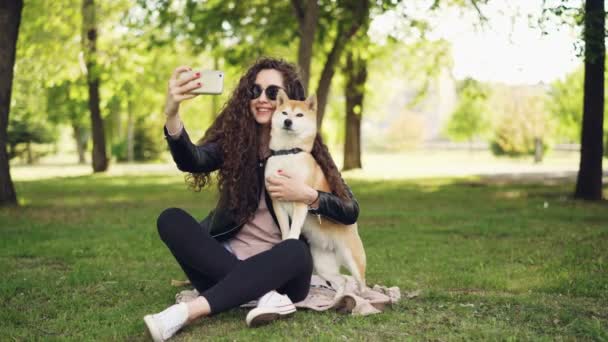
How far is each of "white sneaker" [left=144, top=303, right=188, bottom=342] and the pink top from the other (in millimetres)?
830

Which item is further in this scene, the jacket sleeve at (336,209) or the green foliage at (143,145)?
the green foliage at (143,145)

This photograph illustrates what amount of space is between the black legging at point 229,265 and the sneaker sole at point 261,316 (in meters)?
0.12

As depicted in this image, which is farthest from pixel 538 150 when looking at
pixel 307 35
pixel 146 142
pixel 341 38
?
pixel 307 35

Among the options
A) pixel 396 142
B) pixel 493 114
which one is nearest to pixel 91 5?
pixel 493 114

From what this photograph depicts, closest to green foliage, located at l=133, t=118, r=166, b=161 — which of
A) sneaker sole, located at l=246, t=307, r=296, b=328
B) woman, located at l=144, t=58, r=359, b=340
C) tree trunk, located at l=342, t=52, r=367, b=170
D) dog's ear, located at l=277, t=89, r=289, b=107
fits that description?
tree trunk, located at l=342, t=52, r=367, b=170

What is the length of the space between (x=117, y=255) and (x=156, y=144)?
3276 cm

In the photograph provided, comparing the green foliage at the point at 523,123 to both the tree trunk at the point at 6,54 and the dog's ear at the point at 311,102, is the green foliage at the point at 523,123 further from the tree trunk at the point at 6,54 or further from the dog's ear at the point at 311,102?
the dog's ear at the point at 311,102

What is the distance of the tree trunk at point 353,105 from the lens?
2178cm

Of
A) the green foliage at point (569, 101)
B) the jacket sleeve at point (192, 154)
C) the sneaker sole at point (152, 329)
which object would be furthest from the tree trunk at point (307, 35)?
the green foliage at point (569, 101)

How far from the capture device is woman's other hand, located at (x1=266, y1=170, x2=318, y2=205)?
13.4 ft

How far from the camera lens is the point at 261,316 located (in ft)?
12.8

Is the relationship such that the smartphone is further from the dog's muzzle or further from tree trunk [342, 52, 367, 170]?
tree trunk [342, 52, 367, 170]

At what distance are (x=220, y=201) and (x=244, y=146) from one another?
424 millimetres

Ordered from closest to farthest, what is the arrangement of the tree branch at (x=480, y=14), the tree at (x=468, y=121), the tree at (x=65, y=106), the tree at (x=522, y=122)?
the tree branch at (x=480, y=14) → the tree at (x=65, y=106) → the tree at (x=522, y=122) → the tree at (x=468, y=121)
